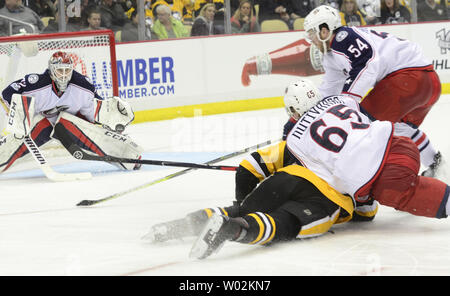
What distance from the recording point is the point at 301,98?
9.48ft

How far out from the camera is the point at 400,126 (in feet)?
13.2

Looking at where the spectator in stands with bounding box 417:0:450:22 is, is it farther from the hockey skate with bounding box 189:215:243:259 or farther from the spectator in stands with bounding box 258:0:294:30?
the hockey skate with bounding box 189:215:243:259

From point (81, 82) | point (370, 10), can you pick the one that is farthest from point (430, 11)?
point (81, 82)

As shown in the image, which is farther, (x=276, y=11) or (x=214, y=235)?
(x=276, y=11)

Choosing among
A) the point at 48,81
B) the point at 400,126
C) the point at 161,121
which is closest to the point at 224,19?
the point at 161,121

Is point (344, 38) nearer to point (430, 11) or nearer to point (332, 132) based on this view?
point (332, 132)

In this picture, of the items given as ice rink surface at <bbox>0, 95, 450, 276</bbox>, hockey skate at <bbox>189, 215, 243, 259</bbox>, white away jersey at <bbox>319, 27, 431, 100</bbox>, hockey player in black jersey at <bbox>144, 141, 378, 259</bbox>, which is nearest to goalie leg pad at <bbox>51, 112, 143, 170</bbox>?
ice rink surface at <bbox>0, 95, 450, 276</bbox>

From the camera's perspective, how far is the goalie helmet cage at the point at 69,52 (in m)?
5.43

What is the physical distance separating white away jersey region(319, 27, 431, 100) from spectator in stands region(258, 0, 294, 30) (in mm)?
3676

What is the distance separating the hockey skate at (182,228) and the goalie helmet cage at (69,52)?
9.63 feet

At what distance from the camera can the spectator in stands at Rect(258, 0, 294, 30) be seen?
7688 millimetres

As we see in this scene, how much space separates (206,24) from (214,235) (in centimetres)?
505

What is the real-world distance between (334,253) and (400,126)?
1.56m

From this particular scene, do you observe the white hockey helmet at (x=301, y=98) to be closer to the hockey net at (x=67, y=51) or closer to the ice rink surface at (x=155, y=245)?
the ice rink surface at (x=155, y=245)
